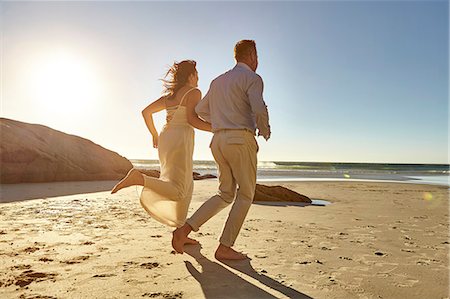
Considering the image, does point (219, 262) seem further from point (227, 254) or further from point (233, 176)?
point (233, 176)

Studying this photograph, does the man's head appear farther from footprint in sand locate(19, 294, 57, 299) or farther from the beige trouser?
footprint in sand locate(19, 294, 57, 299)

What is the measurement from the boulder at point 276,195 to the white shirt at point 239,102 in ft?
17.2

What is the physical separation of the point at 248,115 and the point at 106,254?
6.12ft

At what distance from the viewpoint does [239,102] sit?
3357 mm

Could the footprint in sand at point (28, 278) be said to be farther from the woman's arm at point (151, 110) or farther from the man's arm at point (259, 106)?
the man's arm at point (259, 106)

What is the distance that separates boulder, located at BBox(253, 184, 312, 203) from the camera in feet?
27.9

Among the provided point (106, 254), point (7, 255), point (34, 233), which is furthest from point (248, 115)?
point (34, 233)

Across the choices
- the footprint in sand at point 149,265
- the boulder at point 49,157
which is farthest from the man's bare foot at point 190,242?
the boulder at point 49,157

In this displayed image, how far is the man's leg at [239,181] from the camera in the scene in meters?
3.28

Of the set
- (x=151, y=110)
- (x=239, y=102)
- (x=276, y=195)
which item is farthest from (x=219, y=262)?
(x=276, y=195)

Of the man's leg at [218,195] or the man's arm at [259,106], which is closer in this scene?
the man's arm at [259,106]

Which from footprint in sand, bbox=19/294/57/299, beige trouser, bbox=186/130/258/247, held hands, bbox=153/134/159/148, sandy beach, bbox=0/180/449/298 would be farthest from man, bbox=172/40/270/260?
footprint in sand, bbox=19/294/57/299

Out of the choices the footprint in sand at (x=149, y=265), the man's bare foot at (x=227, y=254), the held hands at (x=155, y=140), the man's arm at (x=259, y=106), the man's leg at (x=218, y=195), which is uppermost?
the man's arm at (x=259, y=106)

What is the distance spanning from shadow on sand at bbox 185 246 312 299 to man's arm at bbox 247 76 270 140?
1.17m
